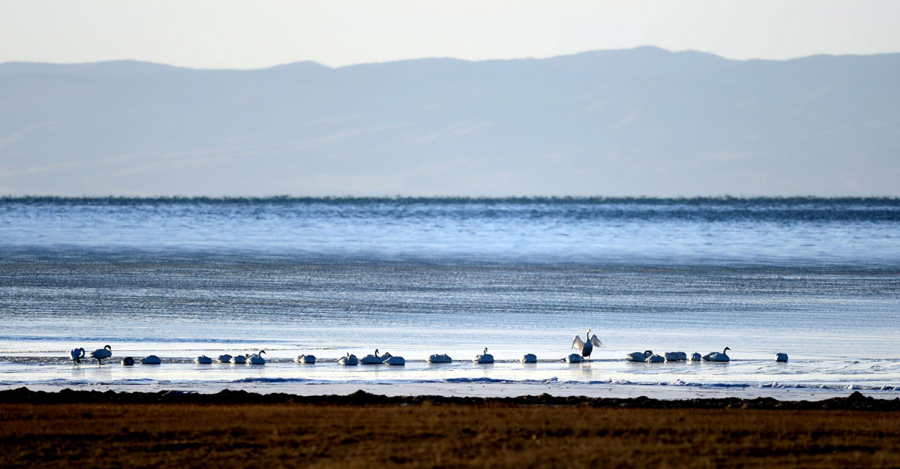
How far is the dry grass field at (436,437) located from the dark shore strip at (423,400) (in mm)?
613

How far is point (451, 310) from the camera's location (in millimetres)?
23531

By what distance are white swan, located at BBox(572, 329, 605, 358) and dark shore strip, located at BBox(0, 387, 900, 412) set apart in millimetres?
3433

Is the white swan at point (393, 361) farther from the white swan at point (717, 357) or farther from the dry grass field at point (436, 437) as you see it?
the white swan at point (717, 357)

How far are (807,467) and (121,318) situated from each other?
15799 millimetres

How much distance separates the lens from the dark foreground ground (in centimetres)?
923

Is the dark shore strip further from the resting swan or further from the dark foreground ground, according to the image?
the resting swan

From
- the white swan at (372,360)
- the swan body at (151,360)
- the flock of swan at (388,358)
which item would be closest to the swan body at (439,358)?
the flock of swan at (388,358)

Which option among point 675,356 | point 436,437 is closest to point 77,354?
point 436,437

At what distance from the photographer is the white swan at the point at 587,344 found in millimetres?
16594

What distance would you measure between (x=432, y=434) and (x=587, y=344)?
682 cm

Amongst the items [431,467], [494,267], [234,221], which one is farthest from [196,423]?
[234,221]

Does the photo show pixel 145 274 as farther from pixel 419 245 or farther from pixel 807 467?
pixel 807 467

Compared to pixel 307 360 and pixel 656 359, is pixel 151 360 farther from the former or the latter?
pixel 656 359

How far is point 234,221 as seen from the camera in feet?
264
